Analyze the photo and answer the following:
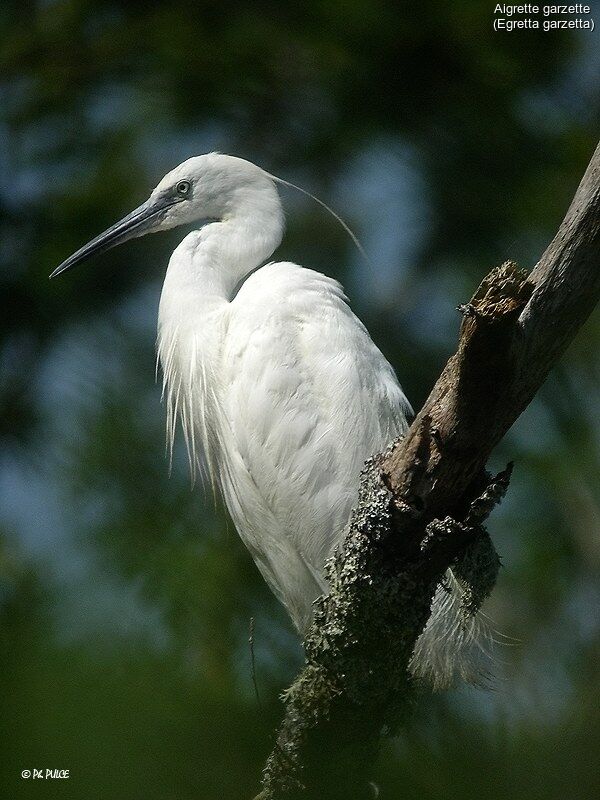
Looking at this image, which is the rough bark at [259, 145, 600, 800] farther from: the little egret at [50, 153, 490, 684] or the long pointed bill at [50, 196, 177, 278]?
the long pointed bill at [50, 196, 177, 278]

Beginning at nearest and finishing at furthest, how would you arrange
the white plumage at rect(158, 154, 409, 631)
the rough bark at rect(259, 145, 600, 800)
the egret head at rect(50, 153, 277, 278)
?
the rough bark at rect(259, 145, 600, 800) → the white plumage at rect(158, 154, 409, 631) → the egret head at rect(50, 153, 277, 278)

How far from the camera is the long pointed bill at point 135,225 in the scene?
7.87 ft

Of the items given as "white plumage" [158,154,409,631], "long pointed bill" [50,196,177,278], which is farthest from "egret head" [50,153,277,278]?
"white plumage" [158,154,409,631]

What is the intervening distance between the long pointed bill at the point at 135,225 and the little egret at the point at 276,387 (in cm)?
11

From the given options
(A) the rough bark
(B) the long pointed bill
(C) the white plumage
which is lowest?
(A) the rough bark

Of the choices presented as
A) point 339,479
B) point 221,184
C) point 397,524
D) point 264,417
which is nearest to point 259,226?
point 221,184

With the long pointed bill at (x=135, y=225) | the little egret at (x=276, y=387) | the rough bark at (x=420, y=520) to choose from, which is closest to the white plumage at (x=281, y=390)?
the little egret at (x=276, y=387)

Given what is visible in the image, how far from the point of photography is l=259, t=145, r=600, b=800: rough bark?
46.5 inches

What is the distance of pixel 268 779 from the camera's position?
57.9 inches

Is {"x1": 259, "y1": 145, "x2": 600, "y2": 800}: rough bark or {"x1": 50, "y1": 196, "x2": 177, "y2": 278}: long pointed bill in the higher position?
{"x1": 50, "y1": 196, "x2": 177, "y2": 278}: long pointed bill

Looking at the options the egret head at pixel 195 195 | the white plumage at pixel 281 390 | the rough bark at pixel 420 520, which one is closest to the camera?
the rough bark at pixel 420 520

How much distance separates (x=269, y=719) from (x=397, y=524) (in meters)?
0.35

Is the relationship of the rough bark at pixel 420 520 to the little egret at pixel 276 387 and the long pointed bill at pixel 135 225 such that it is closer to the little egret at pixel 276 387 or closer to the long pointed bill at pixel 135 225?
the little egret at pixel 276 387

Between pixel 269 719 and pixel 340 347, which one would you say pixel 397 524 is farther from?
pixel 340 347
